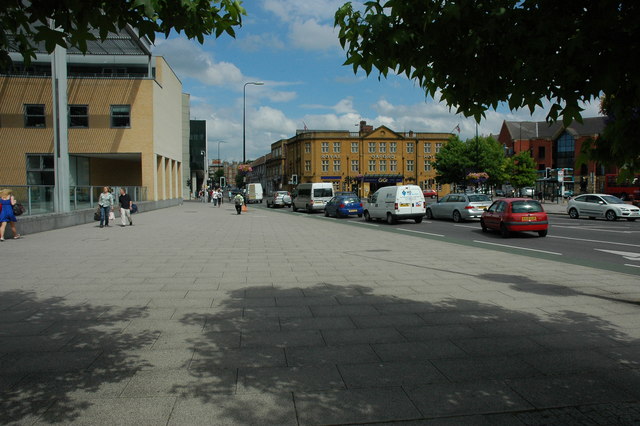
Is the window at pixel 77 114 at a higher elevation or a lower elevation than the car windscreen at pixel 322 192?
higher

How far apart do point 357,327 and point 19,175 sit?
3602 centimetres

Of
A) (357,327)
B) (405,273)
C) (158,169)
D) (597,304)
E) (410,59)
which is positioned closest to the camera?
(410,59)

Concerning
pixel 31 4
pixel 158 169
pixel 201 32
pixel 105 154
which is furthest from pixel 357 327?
pixel 158 169

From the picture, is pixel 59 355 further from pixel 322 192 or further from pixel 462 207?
pixel 322 192

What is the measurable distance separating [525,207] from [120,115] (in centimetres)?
2877

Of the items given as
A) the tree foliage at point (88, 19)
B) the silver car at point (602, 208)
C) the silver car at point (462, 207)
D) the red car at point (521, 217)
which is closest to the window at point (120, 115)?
the silver car at point (462, 207)

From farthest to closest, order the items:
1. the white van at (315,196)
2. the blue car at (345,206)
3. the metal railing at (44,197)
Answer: the white van at (315,196)
the blue car at (345,206)
the metal railing at (44,197)

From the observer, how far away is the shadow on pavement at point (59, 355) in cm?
358

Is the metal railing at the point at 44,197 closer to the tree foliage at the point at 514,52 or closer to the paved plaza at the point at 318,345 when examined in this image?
the paved plaza at the point at 318,345

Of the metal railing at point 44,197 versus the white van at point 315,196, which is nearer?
the metal railing at point 44,197

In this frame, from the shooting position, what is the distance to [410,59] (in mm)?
3859

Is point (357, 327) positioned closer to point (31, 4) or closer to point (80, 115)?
point (31, 4)

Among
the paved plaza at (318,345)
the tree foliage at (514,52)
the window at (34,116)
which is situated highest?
the window at (34,116)

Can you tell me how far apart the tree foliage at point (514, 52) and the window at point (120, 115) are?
1361 inches
